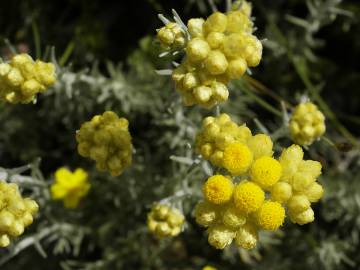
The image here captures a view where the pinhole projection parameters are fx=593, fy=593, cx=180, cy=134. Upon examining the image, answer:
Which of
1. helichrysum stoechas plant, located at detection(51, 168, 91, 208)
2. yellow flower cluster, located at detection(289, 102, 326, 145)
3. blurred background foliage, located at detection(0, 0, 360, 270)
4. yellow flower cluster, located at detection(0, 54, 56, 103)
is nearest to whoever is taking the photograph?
yellow flower cluster, located at detection(0, 54, 56, 103)

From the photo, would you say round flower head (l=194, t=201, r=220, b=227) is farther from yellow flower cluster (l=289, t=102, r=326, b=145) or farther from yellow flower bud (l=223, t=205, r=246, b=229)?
yellow flower cluster (l=289, t=102, r=326, b=145)

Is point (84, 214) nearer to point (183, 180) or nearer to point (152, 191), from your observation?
point (152, 191)

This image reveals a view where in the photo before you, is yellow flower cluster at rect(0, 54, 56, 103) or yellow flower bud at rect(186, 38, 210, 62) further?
yellow flower cluster at rect(0, 54, 56, 103)

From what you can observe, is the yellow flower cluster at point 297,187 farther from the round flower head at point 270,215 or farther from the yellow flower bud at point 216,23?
the yellow flower bud at point 216,23

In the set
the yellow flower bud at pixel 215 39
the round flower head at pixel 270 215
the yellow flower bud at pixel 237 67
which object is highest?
the yellow flower bud at pixel 215 39

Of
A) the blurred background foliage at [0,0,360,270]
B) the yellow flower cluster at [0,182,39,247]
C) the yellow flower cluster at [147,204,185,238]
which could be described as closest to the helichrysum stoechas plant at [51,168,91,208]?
the blurred background foliage at [0,0,360,270]

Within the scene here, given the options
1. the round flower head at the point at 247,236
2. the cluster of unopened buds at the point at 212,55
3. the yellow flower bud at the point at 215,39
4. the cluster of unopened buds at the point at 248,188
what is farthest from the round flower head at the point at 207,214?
the yellow flower bud at the point at 215,39

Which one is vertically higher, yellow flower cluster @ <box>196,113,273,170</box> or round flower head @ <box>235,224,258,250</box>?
yellow flower cluster @ <box>196,113,273,170</box>

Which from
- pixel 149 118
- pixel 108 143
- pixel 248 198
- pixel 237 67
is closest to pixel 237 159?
pixel 248 198
